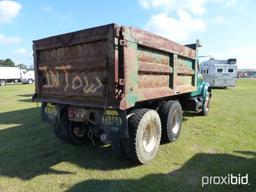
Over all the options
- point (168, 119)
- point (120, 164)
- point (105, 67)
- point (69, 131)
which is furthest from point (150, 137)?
point (69, 131)

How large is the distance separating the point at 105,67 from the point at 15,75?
40910 mm

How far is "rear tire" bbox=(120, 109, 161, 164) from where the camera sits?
434 cm

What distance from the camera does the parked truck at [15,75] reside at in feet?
128

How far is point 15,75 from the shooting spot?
40781 millimetres

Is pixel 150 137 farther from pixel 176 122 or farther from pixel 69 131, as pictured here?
pixel 69 131

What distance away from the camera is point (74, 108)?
15.9 ft

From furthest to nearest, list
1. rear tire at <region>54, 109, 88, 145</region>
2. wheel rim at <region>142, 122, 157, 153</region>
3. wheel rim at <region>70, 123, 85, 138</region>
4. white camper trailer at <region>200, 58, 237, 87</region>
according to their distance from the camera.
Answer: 1. white camper trailer at <region>200, 58, 237, 87</region>
2. wheel rim at <region>70, 123, 85, 138</region>
3. rear tire at <region>54, 109, 88, 145</region>
4. wheel rim at <region>142, 122, 157, 153</region>

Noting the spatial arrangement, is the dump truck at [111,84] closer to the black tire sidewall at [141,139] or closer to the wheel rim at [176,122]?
the black tire sidewall at [141,139]

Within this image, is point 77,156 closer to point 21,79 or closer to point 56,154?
point 56,154

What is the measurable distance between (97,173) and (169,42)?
3.05 metres

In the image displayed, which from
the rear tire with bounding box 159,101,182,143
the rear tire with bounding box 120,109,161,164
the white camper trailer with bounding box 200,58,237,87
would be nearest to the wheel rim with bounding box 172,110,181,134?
the rear tire with bounding box 159,101,182,143

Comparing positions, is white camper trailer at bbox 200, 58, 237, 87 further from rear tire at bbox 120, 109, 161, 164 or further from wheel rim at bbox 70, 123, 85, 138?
rear tire at bbox 120, 109, 161, 164

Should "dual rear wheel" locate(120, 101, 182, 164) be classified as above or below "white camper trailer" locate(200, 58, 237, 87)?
below

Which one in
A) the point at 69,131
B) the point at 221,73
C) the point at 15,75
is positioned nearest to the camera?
the point at 69,131
